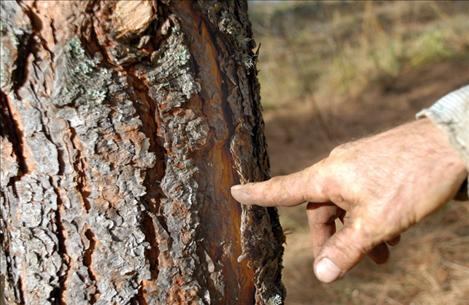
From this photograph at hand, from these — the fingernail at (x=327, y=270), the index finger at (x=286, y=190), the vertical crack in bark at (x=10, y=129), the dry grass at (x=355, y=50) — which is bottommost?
the fingernail at (x=327, y=270)

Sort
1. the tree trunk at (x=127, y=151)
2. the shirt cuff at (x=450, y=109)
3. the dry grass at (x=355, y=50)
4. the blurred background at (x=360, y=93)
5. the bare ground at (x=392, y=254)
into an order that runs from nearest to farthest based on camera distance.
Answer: the tree trunk at (x=127, y=151), the shirt cuff at (x=450, y=109), the bare ground at (x=392, y=254), the blurred background at (x=360, y=93), the dry grass at (x=355, y=50)

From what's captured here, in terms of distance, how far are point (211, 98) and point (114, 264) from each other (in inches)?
17.2

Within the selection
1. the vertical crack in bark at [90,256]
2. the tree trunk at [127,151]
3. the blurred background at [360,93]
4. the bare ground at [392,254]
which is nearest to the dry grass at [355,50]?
the blurred background at [360,93]

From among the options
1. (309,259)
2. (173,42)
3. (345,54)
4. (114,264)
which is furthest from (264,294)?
(345,54)

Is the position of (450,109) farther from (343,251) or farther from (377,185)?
(343,251)

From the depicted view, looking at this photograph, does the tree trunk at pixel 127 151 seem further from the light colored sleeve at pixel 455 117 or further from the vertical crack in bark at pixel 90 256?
the light colored sleeve at pixel 455 117

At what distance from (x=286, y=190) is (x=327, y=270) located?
201 millimetres

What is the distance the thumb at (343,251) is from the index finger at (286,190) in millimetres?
114

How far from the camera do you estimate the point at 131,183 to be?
134 cm

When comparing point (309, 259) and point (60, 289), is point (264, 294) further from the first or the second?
point (309, 259)

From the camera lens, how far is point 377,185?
51.5 inches

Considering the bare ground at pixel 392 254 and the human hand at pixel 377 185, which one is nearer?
the human hand at pixel 377 185

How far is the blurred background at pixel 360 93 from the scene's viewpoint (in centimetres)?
323

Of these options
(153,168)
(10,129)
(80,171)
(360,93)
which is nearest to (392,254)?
(153,168)
